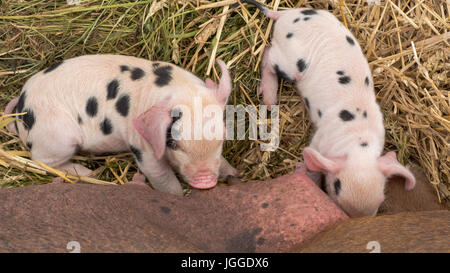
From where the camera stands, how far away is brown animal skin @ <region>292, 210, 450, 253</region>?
223 centimetres

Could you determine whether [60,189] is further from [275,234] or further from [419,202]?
[419,202]

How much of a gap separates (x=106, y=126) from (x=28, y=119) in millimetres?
621

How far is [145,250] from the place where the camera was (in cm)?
221

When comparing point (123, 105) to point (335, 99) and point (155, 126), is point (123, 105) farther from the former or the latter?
point (335, 99)

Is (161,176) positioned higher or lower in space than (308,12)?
lower

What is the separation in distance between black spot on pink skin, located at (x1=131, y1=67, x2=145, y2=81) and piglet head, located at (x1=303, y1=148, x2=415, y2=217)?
136cm

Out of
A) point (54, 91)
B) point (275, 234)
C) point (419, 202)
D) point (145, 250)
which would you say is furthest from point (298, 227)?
point (54, 91)

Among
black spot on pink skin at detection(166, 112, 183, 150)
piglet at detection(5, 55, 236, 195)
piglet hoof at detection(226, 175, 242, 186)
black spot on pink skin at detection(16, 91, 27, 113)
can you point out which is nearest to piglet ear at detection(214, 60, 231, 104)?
piglet at detection(5, 55, 236, 195)

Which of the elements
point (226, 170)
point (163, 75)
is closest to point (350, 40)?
point (226, 170)

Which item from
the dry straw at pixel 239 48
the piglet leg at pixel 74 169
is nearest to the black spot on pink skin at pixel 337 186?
the dry straw at pixel 239 48

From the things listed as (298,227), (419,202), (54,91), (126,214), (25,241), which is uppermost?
(54,91)

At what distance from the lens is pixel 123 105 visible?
3.27 meters
